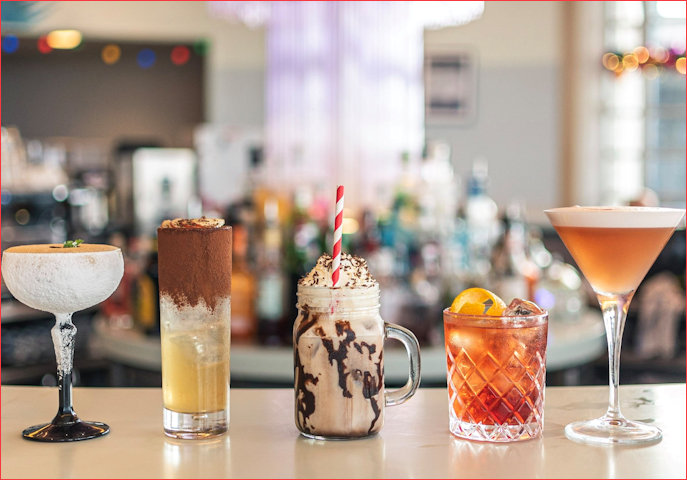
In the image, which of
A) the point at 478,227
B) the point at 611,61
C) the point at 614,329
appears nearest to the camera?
the point at 614,329

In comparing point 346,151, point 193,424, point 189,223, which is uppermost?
point 346,151

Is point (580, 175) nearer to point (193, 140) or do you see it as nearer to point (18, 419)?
point (193, 140)

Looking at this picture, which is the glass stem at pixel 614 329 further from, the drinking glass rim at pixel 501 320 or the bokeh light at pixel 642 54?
the bokeh light at pixel 642 54

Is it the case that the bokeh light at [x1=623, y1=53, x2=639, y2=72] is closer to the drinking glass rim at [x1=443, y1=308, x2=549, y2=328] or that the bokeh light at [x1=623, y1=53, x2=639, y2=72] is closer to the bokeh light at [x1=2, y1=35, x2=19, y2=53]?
the bokeh light at [x1=2, y1=35, x2=19, y2=53]

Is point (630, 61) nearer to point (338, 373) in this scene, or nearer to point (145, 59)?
point (145, 59)

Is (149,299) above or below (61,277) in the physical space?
below

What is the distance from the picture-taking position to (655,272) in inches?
194

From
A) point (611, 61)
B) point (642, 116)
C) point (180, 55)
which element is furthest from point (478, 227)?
point (180, 55)

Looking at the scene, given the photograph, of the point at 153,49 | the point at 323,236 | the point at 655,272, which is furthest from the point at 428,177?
the point at 153,49

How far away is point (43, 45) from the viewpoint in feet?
21.5

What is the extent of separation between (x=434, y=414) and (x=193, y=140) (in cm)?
577

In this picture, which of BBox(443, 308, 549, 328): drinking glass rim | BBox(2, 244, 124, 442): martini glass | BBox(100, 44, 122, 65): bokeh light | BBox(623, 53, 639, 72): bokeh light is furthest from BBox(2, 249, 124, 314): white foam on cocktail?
BBox(100, 44, 122, 65): bokeh light

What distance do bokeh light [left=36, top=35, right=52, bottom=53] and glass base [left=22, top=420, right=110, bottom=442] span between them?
19.6 ft

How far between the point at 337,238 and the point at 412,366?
0.60ft
